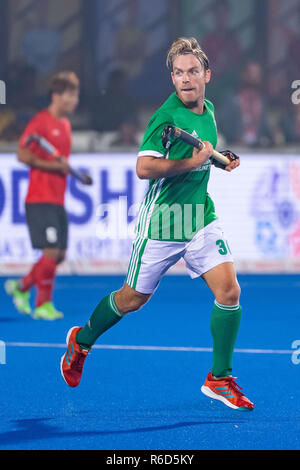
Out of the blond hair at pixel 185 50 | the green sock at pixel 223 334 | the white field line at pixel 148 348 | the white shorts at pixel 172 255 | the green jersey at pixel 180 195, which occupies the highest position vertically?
the blond hair at pixel 185 50

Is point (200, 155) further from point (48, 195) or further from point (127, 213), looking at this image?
point (127, 213)

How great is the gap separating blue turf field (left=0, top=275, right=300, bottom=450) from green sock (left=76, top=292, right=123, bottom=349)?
1.06 ft

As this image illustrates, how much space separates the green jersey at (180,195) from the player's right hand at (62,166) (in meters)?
3.41

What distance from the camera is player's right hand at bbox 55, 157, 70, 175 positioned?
8.34 meters

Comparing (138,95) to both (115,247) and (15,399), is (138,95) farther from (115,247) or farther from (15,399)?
(15,399)

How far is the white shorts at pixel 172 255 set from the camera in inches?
194

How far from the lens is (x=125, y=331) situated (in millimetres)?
7680

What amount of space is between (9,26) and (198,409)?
1025 centimetres

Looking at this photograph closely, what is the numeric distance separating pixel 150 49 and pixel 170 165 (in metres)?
9.83

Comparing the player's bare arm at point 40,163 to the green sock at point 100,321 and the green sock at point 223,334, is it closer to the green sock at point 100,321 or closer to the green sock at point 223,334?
the green sock at point 100,321

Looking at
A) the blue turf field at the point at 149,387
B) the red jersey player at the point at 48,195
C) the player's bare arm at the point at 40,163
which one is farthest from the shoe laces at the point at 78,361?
the player's bare arm at the point at 40,163

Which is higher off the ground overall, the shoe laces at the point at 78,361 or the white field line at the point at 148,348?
the shoe laces at the point at 78,361

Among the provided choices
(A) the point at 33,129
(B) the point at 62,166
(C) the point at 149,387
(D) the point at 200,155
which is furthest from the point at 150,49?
(D) the point at 200,155
